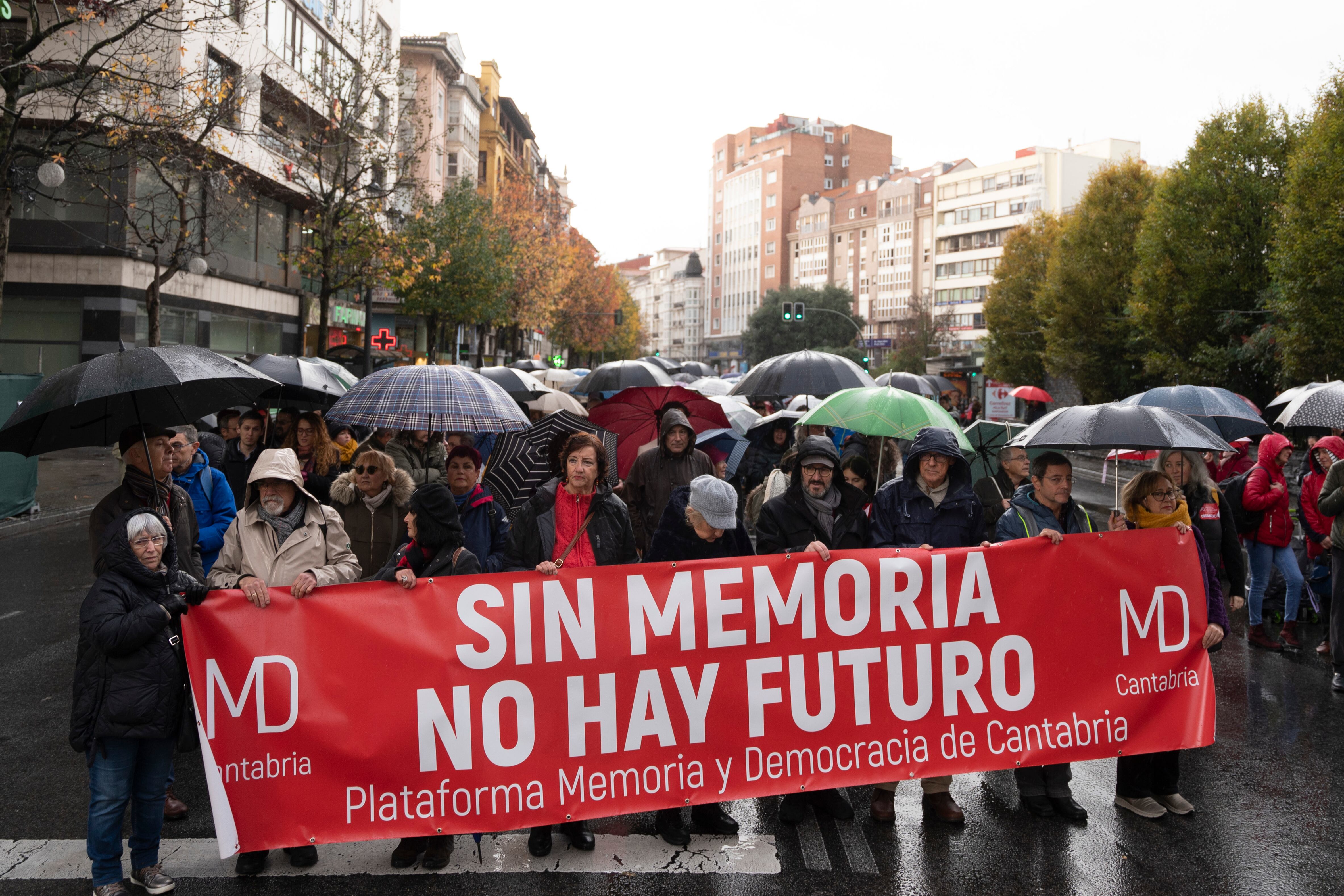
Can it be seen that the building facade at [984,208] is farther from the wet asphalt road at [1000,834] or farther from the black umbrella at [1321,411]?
the wet asphalt road at [1000,834]

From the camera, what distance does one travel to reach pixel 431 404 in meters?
7.18

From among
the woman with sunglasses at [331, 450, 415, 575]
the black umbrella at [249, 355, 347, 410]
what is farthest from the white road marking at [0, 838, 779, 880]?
the black umbrella at [249, 355, 347, 410]

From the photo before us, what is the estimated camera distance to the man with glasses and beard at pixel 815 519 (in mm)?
5164

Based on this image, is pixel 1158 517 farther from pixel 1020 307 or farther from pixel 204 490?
pixel 1020 307

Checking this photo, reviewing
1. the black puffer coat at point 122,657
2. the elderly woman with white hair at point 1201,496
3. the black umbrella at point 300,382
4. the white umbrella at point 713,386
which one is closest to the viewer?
the black puffer coat at point 122,657

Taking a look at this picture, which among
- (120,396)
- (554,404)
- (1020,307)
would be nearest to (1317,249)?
(554,404)

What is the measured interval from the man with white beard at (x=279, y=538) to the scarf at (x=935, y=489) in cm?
281

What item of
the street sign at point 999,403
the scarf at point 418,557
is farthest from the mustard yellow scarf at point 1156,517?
the street sign at point 999,403

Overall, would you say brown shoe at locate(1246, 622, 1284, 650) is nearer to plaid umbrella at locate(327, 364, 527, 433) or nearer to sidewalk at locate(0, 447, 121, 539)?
plaid umbrella at locate(327, 364, 527, 433)

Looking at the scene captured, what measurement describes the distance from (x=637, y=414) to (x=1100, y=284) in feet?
115

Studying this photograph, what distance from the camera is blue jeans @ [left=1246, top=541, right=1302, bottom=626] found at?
8977 mm

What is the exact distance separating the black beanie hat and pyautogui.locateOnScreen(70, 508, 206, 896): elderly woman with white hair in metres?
1.00

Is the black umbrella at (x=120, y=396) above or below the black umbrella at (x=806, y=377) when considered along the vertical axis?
below

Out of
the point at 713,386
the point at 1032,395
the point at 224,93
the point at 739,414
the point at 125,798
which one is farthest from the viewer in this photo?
the point at 1032,395
